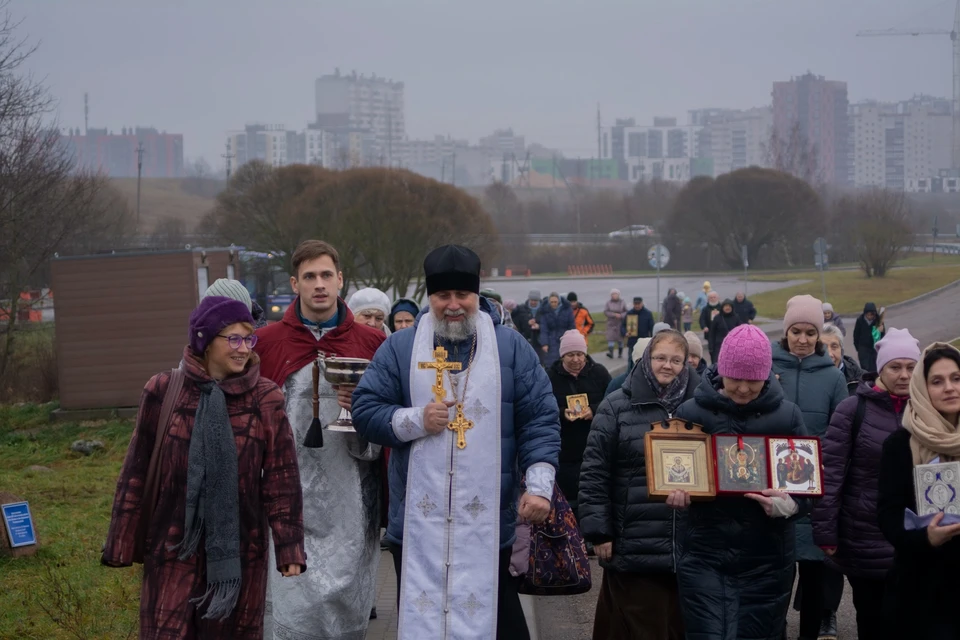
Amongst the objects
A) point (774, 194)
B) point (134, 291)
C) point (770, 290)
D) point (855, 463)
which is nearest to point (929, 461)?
point (855, 463)

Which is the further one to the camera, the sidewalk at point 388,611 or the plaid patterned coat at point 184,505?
the sidewalk at point 388,611

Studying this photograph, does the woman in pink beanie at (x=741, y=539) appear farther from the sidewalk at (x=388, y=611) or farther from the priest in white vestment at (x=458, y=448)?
the sidewalk at (x=388, y=611)

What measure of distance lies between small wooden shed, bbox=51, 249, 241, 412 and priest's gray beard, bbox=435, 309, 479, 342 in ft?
49.5

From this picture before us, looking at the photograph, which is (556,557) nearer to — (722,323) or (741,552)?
(741,552)

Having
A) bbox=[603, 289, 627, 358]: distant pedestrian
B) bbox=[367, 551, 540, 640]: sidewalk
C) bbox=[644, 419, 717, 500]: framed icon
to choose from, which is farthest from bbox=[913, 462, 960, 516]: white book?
bbox=[603, 289, 627, 358]: distant pedestrian

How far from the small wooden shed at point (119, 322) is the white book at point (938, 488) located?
16.1 meters

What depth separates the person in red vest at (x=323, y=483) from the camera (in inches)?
248

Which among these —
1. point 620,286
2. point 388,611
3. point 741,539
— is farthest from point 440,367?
point 620,286

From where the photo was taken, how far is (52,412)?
20297 mm

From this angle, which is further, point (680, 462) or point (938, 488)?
point (680, 462)

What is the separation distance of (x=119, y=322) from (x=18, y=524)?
424 inches

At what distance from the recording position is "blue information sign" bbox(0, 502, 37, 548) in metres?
9.82

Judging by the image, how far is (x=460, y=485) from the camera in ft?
18.3

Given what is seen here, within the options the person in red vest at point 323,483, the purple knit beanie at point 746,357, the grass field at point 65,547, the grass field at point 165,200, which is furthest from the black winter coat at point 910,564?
the grass field at point 165,200
